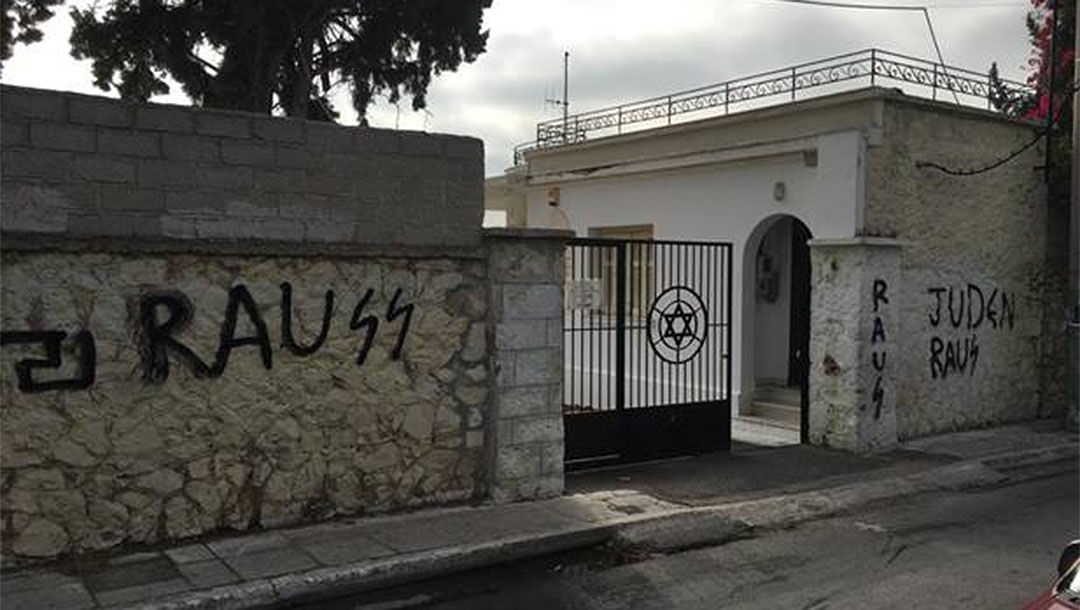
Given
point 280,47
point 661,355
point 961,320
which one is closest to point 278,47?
point 280,47

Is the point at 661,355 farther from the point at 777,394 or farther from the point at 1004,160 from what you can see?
the point at 1004,160

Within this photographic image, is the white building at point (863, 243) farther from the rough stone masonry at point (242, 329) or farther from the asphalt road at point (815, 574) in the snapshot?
the rough stone masonry at point (242, 329)

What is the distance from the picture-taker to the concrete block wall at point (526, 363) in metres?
7.84

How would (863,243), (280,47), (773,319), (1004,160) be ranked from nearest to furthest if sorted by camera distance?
1. (863,243)
2. (1004,160)
3. (773,319)
4. (280,47)

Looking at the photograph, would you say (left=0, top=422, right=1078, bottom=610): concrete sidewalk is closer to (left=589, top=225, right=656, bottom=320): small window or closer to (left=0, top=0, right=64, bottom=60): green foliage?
(left=589, top=225, right=656, bottom=320): small window

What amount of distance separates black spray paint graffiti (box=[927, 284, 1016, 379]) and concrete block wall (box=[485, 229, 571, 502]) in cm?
556

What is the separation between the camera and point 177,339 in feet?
21.3

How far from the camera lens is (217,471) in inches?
262

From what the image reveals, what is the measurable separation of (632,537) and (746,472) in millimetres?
2585

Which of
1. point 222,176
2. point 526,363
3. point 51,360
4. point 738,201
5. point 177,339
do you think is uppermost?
point 738,201

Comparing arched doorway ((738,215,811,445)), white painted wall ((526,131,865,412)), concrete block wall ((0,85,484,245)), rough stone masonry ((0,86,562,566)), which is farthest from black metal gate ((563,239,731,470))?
concrete block wall ((0,85,484,245))

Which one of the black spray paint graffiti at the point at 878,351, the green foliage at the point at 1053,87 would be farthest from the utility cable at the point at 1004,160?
the black spray paint graffiti at the point at 878,351

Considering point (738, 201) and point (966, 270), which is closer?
point (966, 270)

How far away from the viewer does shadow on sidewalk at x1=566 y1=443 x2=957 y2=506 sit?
8.65m
